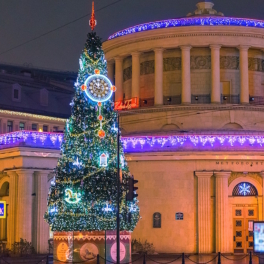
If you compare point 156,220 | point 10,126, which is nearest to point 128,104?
point 156,220

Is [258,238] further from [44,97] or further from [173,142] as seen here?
[44,97]

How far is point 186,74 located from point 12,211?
18.1m

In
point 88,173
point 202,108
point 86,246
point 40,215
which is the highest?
point 202,108

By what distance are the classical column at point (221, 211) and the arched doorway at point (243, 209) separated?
3.70ft

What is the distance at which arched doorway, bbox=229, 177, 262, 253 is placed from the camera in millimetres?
51562

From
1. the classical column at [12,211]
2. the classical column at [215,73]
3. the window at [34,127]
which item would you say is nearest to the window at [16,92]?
the window at [34,127]

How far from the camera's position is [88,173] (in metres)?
37.0

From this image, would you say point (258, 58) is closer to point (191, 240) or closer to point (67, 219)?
point (191, 240)

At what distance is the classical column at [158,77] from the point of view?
58.7 m

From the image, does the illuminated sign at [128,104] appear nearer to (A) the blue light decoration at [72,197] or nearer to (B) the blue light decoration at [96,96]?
(B) the blue light decoration at [96,96]

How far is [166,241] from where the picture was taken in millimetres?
51125

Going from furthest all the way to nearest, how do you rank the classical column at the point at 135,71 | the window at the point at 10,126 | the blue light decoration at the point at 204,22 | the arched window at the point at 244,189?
the window at the point at 10,126 → the classical column at the point at 135,71 → the blue light decoration at the point at 204,22 → the arched window at the point at 244,189

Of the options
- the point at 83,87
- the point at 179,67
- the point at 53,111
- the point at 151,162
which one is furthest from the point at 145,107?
the point at 53,111

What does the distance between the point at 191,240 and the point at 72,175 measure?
54.5 feet
